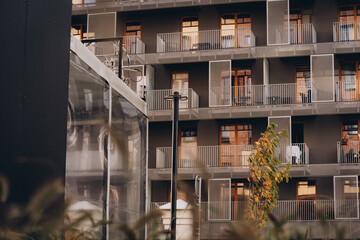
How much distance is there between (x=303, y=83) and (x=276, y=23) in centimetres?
286

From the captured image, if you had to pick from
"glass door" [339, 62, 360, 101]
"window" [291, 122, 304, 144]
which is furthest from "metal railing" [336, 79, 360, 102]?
"window" [291, 122, 304, 144]

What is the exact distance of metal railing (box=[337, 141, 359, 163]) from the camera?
28297mm

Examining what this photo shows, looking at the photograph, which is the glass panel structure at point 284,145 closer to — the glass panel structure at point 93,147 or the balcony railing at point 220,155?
the balcony railing at point 220,155

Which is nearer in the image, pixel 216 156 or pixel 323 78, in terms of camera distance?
pixel 323 78

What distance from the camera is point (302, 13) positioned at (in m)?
30.4

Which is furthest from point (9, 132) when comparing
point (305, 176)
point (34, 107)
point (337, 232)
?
point (305, 176)

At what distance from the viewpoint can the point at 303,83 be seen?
96.7 feet

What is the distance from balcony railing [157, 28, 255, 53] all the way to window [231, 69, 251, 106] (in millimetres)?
1262

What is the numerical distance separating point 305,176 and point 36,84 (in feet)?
81.9

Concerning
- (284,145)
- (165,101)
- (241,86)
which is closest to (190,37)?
(165,101)

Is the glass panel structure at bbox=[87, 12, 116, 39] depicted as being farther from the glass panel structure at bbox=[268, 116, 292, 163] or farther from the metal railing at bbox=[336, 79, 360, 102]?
the metal railing at bbox=[336, 79, 360, 102]

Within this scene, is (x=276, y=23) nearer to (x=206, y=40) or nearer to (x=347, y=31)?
(x=347, y=31)

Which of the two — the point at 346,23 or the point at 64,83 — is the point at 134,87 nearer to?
the point at 346,23

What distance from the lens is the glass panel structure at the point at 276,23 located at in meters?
29.4
